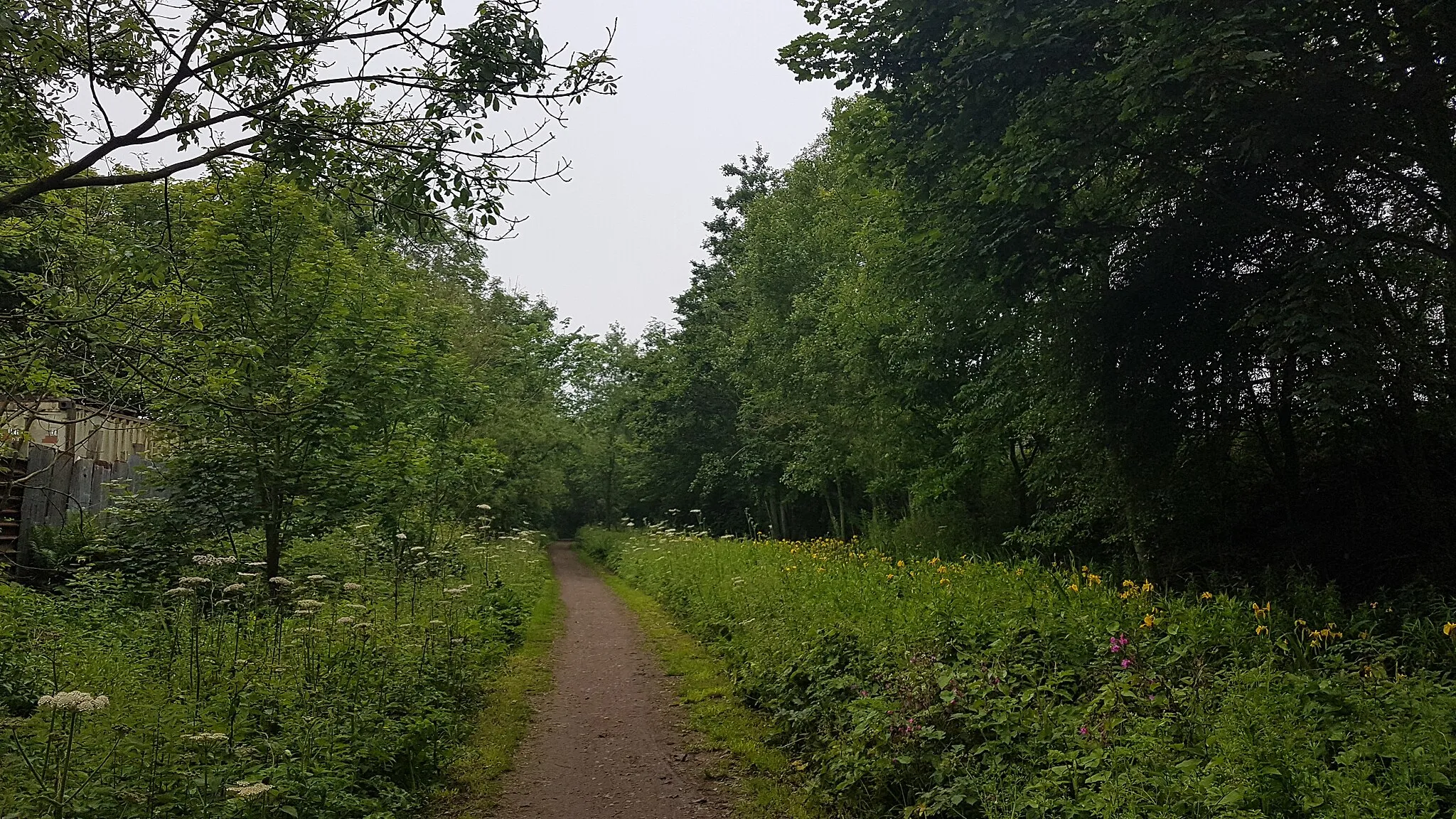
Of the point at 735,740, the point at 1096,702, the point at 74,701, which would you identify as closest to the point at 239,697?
the point at 74,701

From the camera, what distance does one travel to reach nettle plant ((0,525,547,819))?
12.1 feet

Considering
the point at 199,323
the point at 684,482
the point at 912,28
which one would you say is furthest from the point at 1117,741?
the point at 684,482

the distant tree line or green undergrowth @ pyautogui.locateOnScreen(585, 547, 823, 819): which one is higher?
the distant tree line

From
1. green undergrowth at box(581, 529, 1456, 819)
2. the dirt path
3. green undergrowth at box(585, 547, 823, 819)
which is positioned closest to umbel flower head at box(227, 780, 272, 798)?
the dirt path

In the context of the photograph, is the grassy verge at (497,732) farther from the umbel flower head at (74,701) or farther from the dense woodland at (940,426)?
the umbel flower head at (74,701)

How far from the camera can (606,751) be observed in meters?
6.18

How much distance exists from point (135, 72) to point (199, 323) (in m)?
1.32

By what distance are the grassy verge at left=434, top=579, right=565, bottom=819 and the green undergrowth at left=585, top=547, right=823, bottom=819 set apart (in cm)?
144

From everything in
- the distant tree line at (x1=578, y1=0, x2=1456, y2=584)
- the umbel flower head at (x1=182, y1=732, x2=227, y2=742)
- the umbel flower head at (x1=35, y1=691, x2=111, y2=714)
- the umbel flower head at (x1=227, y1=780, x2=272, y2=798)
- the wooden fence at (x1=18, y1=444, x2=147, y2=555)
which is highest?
the distant tree line at (x1=578, y1=0, x2=1456, y2=584)

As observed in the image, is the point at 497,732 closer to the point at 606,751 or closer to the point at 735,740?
the point at 606,751

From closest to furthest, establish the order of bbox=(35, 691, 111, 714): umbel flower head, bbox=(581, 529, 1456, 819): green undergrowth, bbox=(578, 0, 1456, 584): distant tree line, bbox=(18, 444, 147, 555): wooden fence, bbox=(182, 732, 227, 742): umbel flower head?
bbox=(581, 529, 1456, 819): green undergrowth
bbox=(35, 691, 111, 714): umbel flower head
bbox=(182, 732, 227, 742): umbel flower head
bbox=(578, 0, 1456, 584): distant tree line
bbox=(18, 444, 147, 555): wooden fence

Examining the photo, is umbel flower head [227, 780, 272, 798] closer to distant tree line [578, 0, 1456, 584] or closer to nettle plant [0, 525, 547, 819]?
nettle plant [0, 525, 547, 819]

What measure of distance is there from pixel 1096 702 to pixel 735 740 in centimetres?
308

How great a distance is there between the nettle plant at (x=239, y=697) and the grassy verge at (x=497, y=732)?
18 cm
